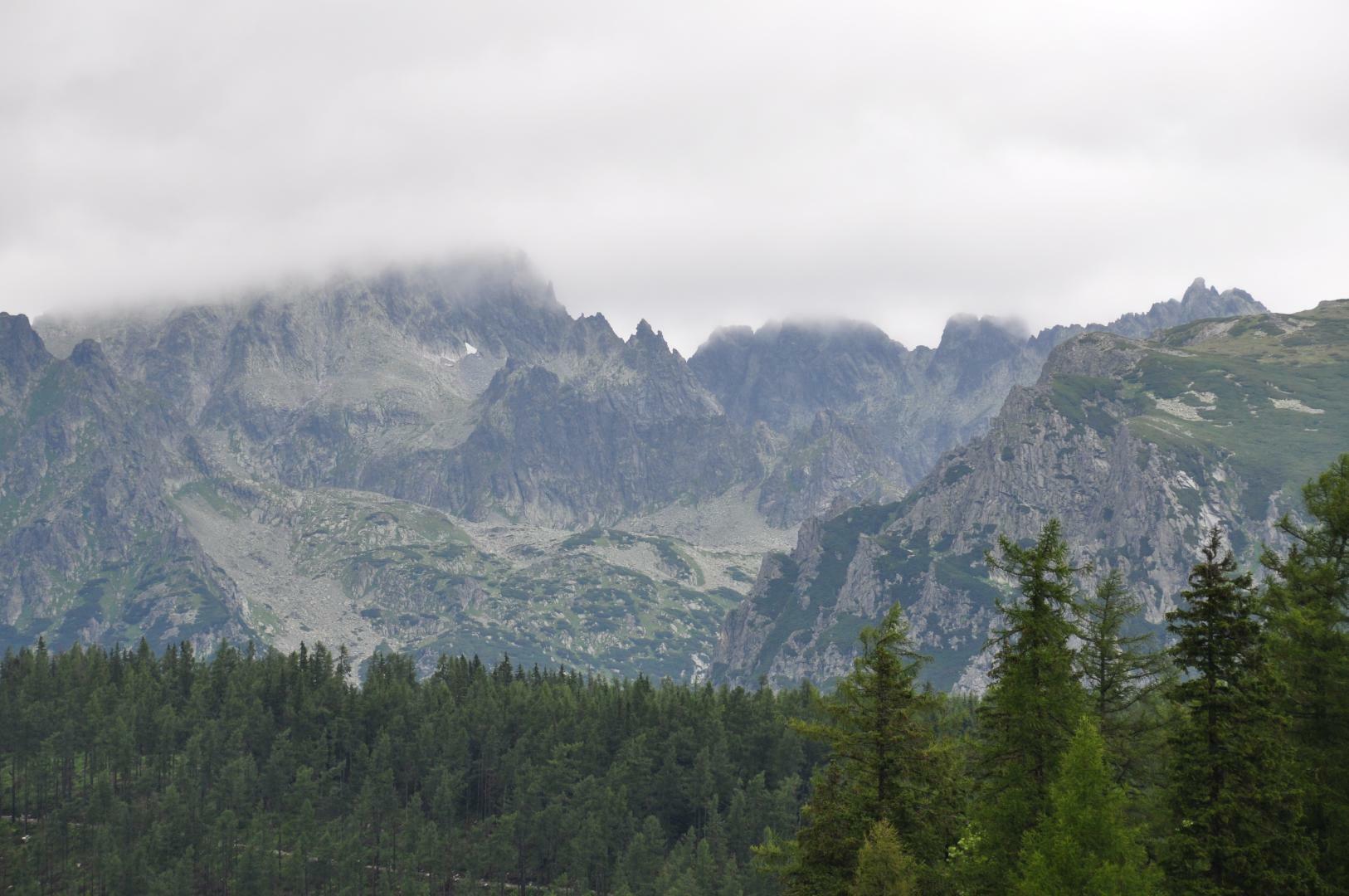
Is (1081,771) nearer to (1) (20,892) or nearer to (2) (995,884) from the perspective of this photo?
(2) (995,884)

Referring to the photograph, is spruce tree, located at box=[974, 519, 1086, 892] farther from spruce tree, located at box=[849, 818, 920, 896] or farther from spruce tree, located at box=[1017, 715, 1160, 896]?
spruce tree, located at box=[1017, 715, 1160, 896]

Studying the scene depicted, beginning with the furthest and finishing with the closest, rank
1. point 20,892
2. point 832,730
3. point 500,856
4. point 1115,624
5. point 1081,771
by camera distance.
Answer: point 500,856
point 20,892
point 1115,624
point 832,730
point 1081,771

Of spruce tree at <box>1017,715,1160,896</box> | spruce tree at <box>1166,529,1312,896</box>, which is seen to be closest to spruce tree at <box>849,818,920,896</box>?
spruce tree at <box>1017,715,1160,896</box>

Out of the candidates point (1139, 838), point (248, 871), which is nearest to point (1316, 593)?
point (1139, 838)

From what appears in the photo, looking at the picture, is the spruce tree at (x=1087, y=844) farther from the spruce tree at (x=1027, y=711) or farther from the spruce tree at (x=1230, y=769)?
the spruce tree at (x=1027, y=711)

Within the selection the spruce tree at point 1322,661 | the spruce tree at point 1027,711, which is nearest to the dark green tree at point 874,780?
the spruce tree at point 1027,711

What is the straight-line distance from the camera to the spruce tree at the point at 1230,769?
47969 mm

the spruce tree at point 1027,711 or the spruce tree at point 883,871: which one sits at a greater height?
the spruce tree at point 1027,711

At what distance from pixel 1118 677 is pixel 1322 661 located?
19.2 meters

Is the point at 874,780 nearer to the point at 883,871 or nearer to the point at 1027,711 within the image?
the point at 883,871

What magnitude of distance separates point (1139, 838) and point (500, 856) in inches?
6264

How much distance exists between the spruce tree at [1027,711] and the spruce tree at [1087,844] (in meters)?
5.86

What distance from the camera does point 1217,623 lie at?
50.8 metres

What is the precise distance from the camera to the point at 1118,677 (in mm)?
72062
